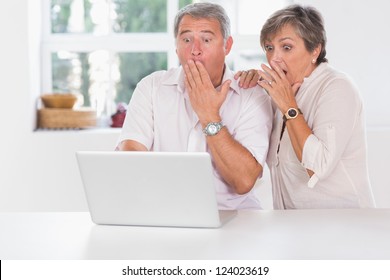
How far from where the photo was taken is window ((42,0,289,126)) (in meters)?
4.79

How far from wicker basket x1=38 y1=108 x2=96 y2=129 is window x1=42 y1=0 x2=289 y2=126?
0.22m

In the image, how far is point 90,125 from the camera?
462 cm

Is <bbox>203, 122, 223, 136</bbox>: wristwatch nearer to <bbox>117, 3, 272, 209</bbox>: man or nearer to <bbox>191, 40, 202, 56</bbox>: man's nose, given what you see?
<bbox>117, 3, 272, 209</bbox>: man

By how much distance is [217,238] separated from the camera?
→ 2.03 metres

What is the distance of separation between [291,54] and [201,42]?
36 centimetres

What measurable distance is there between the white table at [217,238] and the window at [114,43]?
2.56 metres

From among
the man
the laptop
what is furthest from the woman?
the laptop

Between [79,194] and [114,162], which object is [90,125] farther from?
[114,162]

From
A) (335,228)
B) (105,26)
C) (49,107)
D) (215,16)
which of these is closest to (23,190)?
Result: (49,107)

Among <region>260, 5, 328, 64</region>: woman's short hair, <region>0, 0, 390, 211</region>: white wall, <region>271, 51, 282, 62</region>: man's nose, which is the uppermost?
<region>260, 5, 328, 64</region>: woman's short hair

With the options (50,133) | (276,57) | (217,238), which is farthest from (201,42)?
(50,133)

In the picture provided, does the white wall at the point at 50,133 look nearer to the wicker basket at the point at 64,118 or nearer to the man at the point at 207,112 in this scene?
the wicker basket at the point at 64,118

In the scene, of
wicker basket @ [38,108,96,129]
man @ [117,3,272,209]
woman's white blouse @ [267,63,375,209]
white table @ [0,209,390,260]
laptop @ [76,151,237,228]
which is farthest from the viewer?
wicker basket @ [38,108,96,129]

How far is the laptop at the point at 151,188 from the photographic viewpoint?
206cm
